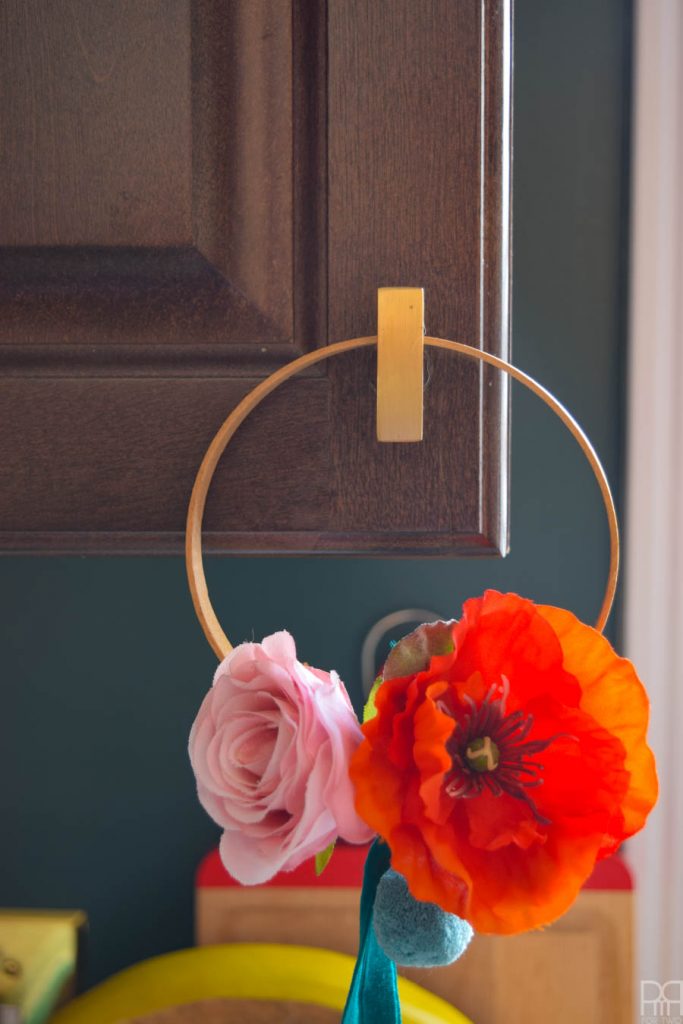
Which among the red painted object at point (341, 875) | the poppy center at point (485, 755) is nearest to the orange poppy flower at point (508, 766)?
the poppy center at point (485, 755)

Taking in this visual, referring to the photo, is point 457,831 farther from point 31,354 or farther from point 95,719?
point 95,719

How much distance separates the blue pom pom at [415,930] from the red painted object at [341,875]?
510mm

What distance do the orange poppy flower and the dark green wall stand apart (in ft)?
2.00

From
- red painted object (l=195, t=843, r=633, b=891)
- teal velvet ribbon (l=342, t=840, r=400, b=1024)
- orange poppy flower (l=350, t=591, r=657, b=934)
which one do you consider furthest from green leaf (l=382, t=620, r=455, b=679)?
red painted object (l=195, t=843, r=633, b=891)

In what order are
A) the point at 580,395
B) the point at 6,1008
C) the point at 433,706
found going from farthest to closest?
the point at 580,395 < the point at 6,1008 < the point at 433,706

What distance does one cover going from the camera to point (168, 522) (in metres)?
0.38

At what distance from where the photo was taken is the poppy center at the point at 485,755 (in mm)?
332

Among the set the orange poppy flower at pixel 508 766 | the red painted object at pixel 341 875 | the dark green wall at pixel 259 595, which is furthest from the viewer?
the dark green wall at pixel 259 595

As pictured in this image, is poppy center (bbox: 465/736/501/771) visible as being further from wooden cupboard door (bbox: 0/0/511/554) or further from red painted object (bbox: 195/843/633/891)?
red painted object (bbox: 195/843/633/891)

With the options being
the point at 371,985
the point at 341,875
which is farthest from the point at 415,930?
the point at 341,875

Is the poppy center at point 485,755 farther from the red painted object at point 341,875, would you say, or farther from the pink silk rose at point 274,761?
the red painted object at point 341,875

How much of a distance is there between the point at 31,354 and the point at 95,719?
689 millimetres

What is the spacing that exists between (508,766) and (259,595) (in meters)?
0.65

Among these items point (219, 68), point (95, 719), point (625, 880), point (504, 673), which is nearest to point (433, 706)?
point (504, 673)
